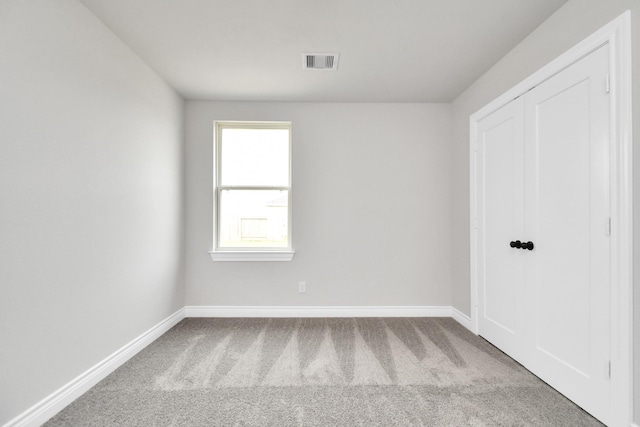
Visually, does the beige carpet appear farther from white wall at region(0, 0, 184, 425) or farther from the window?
the window

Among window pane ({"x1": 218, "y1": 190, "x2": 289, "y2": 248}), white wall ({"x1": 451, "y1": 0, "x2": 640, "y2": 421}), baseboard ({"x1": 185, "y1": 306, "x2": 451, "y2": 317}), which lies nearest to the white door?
white wall ({"x1": 451, "y1": 0, "x2": 640, "y2": 421})

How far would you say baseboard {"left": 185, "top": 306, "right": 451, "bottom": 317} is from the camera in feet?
12.8

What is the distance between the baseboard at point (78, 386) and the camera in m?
1.80

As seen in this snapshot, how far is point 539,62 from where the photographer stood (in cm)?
242

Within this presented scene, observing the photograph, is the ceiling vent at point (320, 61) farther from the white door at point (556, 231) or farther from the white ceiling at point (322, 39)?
the white door at point (556, 231)

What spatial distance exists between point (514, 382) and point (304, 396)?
4.87 ft

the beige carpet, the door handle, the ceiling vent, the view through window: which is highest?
the ceiling vent

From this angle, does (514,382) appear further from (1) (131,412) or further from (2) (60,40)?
(2) (60,40)

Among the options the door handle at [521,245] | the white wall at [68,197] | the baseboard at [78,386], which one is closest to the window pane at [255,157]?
the white wall at [68,197]

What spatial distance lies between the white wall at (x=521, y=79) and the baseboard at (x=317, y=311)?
359 mm

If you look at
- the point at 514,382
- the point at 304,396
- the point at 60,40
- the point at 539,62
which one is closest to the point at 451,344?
the point at 514,382

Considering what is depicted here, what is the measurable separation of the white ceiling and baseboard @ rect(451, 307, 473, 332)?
2464 millimetres

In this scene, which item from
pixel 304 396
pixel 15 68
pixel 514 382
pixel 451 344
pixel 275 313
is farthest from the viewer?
pixel 275 313

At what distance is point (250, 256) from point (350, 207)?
1.32m
